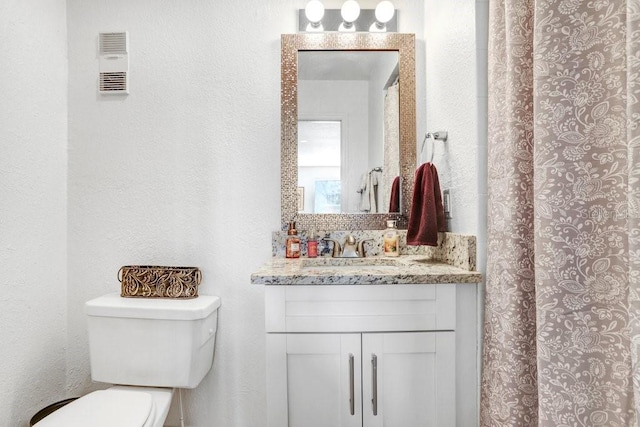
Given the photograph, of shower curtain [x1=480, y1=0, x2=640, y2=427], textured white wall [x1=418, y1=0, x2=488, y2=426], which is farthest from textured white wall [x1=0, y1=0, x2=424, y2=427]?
shower curtain [x1=480, y1=0, x2=640, y2=427]

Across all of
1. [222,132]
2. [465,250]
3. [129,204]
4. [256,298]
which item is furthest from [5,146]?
[465,250]

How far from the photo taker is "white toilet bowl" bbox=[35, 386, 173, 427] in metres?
1.10

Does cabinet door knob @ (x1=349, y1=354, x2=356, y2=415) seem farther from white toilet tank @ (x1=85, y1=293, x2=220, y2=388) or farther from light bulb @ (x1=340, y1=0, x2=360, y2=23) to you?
light bulb @ (x1=340, y1=0, x2=360, y2=23)

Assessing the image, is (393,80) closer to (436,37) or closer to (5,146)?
(436,37)

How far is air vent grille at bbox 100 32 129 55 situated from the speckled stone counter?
3.70 ft

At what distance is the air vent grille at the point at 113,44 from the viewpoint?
1736mm

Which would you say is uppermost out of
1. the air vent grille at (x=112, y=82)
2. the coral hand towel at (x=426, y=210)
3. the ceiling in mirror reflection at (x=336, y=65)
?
the ceiling in mirror reflection at (x=336, y=65)

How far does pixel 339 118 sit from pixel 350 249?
24.3 inches

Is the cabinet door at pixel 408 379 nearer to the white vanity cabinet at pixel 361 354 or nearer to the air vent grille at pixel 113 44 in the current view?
the white vanity cabinet at pixel 361 354

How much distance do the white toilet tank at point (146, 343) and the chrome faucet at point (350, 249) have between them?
636mm

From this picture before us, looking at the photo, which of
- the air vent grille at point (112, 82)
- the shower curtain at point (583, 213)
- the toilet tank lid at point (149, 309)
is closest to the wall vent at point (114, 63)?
the air vent grille at point (112, 82)

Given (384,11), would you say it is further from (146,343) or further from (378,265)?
(146,343)

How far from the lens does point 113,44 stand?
5.70 ft

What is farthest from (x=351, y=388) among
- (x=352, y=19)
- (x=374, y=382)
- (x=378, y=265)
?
(x=352, y=19)
